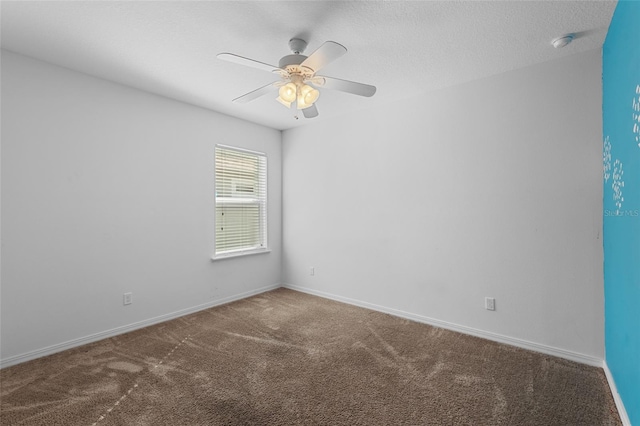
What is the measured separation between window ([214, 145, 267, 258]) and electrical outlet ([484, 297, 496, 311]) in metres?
2.90

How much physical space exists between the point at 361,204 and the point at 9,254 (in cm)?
333

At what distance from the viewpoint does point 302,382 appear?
2.15 meters

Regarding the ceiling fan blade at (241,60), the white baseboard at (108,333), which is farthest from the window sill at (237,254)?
the ceiling fan blade at (241,60)

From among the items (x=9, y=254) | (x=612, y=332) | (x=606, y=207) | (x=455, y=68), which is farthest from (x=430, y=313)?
(x=9, y=254)

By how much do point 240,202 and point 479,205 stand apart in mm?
2970

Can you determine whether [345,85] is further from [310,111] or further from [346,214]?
[346,214]

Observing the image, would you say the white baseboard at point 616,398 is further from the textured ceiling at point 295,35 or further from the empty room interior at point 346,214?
the textured ceiling at point 295,35

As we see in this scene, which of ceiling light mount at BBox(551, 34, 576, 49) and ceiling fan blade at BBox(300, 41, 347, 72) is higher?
ceiling light mount at BBox(551, 34, 576, 49)

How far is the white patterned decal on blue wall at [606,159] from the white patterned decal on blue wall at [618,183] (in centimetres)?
19

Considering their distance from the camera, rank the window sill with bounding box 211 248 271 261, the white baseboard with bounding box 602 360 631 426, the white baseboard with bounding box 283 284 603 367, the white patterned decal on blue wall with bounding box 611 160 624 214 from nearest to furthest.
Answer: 1. the white baseboard with bounding box 602 360 631 426
2. the white patterned decal on blue wall with bounding box 611 160 624 214
3. the white baseboard with bounding box 283 284 603 367
4. the window sill with bounding box 211 248 271 261

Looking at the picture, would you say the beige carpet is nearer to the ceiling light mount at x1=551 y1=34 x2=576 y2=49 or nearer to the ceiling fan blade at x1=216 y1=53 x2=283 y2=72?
the ceiling fan blade at x1=216 y1=53 x2=283 y2=72

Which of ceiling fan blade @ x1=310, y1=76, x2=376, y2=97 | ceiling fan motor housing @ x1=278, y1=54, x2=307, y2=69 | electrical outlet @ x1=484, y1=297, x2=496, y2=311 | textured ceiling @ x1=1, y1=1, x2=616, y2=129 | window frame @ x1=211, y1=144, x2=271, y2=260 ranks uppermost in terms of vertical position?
textured ceiling @ x1=1, y1=1, x2=616, y2=129

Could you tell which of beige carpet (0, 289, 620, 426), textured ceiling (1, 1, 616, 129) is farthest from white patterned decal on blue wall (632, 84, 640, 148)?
beige carpet (0, 289, 620, 426)

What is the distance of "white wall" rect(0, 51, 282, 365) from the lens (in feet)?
7.88
